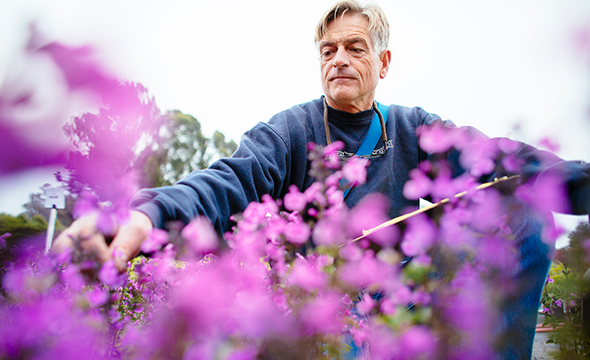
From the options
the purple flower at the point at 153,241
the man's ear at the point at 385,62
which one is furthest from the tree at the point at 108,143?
the man's ear at the point at 385,62

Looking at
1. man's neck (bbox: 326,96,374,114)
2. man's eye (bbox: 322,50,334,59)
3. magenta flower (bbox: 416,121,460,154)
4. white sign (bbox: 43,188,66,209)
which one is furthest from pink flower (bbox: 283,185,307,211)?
man's eye (bbox: 322,50,334,59)

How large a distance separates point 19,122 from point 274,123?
59.3 inches

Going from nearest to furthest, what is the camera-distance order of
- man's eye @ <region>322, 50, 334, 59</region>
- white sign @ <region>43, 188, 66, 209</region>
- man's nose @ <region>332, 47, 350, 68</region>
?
white sign @ <region>43, 188, 66, 209</region>, man's nose @ <region>332, 47, 350, 68</region>, man's eye @ <region>322, 50, 334, 59</region>

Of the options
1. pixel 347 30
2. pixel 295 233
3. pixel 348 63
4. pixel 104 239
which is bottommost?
pixel 295 233

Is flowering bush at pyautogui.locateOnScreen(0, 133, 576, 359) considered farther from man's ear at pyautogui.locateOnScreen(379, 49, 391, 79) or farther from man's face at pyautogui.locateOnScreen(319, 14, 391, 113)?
man's ear at pyautogui.locateOnScreen(379, 49, 391, 79)

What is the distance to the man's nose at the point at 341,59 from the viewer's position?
1998mm

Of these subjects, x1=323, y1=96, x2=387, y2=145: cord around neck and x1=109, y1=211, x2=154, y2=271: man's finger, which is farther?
x1=323, y1=96, x2=387, y2=145: cord around neck

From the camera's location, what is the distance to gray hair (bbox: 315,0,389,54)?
2.15m

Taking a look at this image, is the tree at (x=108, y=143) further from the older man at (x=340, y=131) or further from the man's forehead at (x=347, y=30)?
the man's forehead at (x=347, y=30)

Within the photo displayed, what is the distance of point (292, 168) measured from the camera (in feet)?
6.44

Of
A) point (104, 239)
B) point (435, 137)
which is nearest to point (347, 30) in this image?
point (435, 137)

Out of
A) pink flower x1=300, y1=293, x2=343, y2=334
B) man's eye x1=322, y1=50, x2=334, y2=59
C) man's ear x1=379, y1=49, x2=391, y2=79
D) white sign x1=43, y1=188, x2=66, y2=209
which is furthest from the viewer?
man's ear x1=379, y1=49, x2=391, y2=79

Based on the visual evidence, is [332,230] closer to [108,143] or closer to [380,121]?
[108,143]

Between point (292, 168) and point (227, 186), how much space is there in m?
0.71
